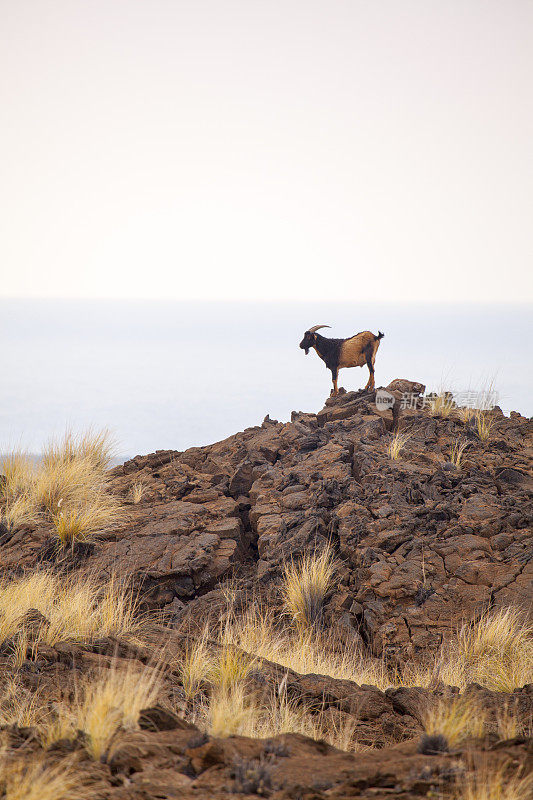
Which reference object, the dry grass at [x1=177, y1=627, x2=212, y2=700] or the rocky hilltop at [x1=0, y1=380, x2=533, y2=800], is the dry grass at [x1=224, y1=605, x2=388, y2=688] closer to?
the rocky hilltop at [x1=0, y1=380, x2=533, y2=800]

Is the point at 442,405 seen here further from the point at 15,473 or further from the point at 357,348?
the point at 15,473

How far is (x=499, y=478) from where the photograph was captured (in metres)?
9.27

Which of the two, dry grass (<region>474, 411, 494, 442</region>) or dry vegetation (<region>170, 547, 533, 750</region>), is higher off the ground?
dry grass (<region>474, 411, 494, 442</region>)

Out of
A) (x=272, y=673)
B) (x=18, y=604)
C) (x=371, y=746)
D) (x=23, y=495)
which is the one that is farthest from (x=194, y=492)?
(x=371, y=746)

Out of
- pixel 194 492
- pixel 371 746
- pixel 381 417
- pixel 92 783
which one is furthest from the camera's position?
pixel 381 417

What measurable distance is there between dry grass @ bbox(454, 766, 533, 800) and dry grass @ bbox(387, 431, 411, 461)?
6620 millimetres

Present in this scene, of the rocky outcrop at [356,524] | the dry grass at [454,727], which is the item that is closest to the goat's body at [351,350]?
the rocky outcrop at [356,524]

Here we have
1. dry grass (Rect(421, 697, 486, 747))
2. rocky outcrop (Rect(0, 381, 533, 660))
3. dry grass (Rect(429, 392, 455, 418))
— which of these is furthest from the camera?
dry grass (Rect(429, 392, 455, 418))

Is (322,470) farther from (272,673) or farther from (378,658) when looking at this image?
(272,673)

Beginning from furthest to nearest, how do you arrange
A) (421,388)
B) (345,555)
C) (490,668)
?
(421,388)
(345,555)
(490,668)

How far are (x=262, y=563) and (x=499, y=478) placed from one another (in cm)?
336

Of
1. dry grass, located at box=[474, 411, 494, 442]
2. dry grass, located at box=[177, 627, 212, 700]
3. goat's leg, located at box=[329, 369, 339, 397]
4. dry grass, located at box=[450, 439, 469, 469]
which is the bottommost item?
dry grass, located at box=[177, 627, 212, 700]

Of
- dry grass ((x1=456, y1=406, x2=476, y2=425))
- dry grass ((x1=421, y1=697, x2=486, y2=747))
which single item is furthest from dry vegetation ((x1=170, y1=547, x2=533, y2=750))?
dry grass ((x1=456, y1=406, x2=476, y2=425))

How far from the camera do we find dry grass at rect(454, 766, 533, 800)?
2.95m
